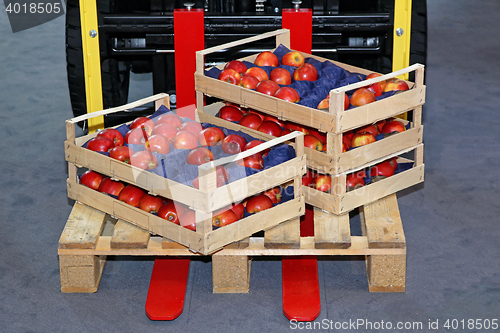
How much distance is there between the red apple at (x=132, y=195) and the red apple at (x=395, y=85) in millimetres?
1559

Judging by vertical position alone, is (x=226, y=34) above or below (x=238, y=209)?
above

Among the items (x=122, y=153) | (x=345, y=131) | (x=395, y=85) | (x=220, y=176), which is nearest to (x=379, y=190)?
(x=345, y=131)

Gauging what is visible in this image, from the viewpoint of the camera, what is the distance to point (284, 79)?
13.4 ft

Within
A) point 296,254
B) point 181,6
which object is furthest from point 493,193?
point 181,6

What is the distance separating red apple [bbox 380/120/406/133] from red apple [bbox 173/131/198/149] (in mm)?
1172

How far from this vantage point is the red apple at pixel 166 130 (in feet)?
12.4

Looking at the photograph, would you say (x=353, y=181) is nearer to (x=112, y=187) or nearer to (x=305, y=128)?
(x=305, y=128)

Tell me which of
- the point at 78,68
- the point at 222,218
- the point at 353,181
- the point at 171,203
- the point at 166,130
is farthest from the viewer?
the point at 78,68

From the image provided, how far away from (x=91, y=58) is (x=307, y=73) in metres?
1.75

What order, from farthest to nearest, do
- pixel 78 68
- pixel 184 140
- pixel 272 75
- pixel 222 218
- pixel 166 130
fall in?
1. pixel 78 68
2. pixel 272 75
3. pixel 166 130
4. pixel 184 140
5. pixel 222 218

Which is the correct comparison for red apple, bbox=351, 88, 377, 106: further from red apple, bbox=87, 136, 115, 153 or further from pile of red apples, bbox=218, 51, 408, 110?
red apple, bbox=87, 136, 115, 153

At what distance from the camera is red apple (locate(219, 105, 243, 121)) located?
13.8ft

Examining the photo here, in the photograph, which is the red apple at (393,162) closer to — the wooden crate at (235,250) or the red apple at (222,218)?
the wooden crate at (235,250)

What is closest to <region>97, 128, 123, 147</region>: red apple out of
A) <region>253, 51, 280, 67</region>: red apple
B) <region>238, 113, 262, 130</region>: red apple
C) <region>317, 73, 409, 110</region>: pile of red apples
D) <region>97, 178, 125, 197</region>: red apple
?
<region>97, 178, 125, 197</region>: red apple
